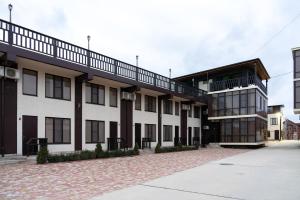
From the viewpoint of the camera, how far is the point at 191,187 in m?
7.88

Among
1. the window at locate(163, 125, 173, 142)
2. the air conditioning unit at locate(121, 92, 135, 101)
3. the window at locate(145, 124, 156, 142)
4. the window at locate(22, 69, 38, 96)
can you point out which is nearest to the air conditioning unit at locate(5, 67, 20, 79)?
the window at locate(22, 69, 38, 96)

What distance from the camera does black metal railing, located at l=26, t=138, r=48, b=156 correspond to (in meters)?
14.6

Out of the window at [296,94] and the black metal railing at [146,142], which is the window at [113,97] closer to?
the black metal railing at [146,142]

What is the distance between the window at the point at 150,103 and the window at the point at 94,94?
5455 mm

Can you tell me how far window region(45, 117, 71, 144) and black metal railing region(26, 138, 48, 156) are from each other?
0.93 m

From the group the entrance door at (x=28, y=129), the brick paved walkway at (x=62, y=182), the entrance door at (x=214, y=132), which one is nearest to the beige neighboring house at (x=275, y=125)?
the entrance door at (x=214, y=132)

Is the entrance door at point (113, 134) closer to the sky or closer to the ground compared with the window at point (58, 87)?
closer to the ground

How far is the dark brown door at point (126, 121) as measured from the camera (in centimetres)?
2169

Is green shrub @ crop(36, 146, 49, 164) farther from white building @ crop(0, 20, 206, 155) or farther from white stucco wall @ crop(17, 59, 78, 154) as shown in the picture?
white stucco wall @ crop(17, 59, 78, 154)

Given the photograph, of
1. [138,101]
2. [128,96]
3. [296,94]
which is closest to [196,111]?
[296,94]

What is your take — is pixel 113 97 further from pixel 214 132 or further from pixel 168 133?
pixel 214 132

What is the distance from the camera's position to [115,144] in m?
20.3

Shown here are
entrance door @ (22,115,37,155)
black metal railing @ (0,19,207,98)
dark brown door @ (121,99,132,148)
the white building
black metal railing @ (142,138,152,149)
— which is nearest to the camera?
black metal railing @ (0,19,207,98)

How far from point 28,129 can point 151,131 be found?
12019mm
